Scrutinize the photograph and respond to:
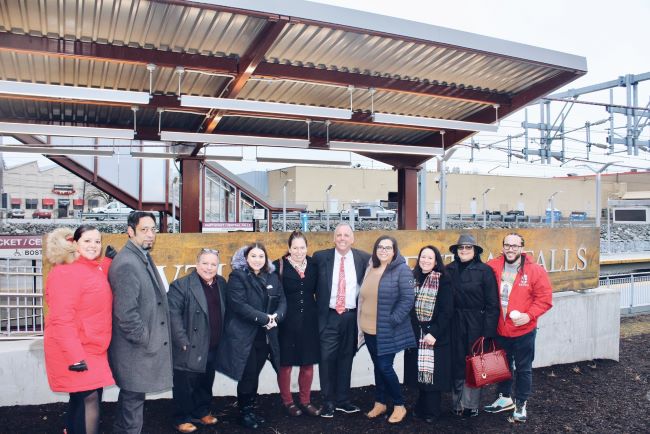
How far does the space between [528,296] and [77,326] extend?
12.0ft

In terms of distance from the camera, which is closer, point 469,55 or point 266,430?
point 266,430

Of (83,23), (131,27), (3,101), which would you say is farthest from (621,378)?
(3,101)

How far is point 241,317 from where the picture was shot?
4113 millimetres

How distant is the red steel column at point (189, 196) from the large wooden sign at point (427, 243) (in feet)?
18.2

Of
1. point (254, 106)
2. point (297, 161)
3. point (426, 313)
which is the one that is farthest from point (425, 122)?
point (426, 313)

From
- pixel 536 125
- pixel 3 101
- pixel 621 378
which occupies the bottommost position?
pixel 621 378

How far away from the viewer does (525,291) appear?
4.52 m

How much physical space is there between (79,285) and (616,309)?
22.2 ft

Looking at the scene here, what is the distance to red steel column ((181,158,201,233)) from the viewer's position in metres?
10.5

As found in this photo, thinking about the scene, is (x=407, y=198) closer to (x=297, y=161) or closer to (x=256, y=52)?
(x=297, y=161)

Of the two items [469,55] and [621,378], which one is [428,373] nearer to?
[621,378]

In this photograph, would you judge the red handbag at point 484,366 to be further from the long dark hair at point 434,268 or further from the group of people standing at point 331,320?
the long dark hair at point 434,268

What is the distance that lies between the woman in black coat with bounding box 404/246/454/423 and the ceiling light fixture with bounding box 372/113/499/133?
11.8 feet

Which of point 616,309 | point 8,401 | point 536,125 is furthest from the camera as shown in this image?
point 536,125
